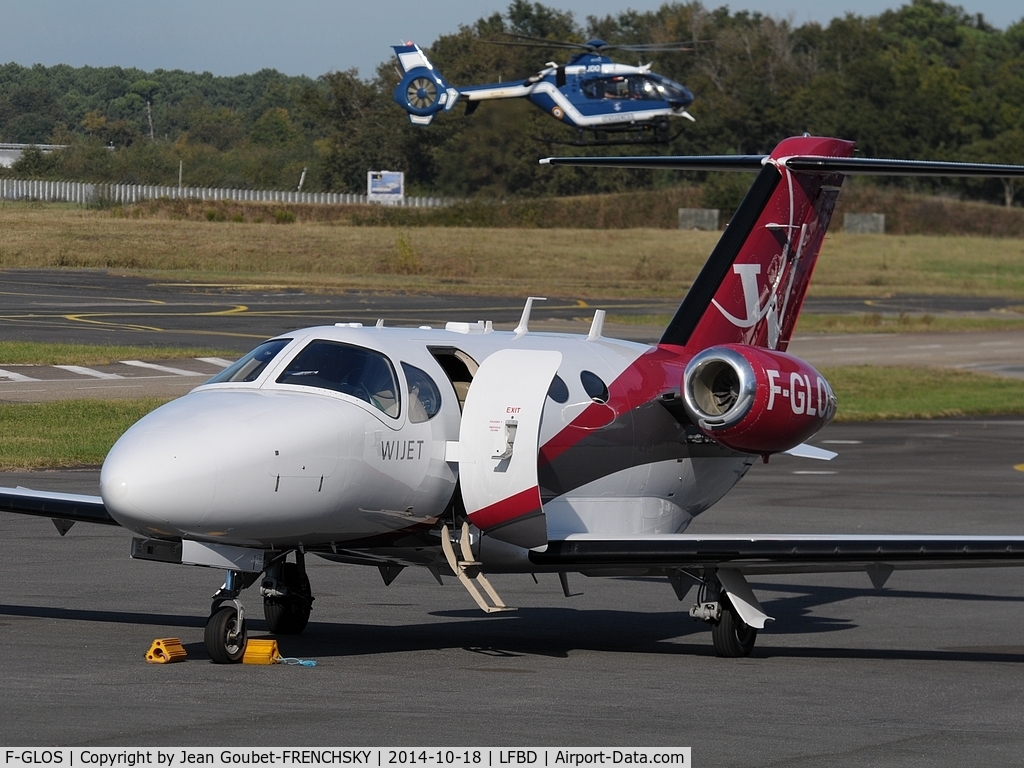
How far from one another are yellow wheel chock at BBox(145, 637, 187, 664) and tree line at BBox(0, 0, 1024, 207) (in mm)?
66832

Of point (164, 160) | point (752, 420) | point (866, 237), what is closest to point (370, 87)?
point (164, 160)

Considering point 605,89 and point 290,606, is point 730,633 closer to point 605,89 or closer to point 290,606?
point 290,606

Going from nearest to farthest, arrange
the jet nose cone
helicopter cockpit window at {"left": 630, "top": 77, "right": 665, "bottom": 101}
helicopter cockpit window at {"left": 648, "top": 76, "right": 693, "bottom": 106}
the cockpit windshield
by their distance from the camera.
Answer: the jet nose cone
helicopter cockpit window at {"left": 648, "top": 76, "right": 693, "bottom": 106}
the cockpit windshield
helicopter cockpit window at {"left": 630, "top": 77, "right": 665, "bottom": 101}

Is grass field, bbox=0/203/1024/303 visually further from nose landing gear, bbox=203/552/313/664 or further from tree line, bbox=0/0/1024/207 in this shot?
nose landing gear, bbox=203/552/313/664

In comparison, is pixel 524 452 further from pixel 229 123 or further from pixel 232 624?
pixel 229 123

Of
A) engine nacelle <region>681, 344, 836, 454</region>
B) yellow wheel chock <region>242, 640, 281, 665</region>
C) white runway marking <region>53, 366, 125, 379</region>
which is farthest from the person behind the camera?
white runway marking <region>53, 366, 125, 379</region>

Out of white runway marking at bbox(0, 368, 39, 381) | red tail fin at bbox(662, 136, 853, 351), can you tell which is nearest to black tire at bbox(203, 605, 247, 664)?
red tail fin at bbox(662, 136, 853, 351)

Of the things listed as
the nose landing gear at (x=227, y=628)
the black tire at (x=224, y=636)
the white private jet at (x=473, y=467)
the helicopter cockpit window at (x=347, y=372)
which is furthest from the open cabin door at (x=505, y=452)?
the black tire at (x=224, y=636)

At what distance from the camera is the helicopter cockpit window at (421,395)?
43.7ft

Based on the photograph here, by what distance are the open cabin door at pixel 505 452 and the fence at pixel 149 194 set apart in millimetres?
73678

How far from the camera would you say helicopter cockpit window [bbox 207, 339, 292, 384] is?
42.5ft

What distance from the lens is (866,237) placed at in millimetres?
109125

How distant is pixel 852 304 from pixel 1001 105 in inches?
2819

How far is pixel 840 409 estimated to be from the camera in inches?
1560
